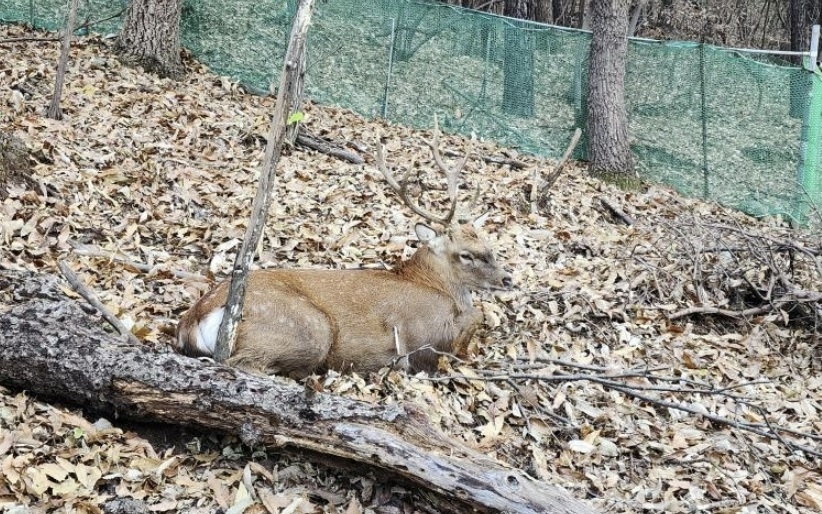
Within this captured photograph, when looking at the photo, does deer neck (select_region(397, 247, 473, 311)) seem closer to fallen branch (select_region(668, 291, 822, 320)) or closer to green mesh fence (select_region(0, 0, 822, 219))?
fallen branch (select_region(668, 291, 822, 320))

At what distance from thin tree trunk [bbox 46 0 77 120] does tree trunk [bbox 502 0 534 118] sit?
654cm

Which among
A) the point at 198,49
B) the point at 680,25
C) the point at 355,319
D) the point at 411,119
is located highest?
the point at 680,25

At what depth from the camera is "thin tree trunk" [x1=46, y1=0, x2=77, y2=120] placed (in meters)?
8.60

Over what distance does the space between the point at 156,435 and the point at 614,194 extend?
8.18 metres

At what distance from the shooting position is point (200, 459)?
434 cm

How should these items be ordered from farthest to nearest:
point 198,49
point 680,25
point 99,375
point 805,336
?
1. point 680,25
2. point 198,49
3. point 805,336
4. point 99,375

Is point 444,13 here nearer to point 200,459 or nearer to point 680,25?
point 200,459

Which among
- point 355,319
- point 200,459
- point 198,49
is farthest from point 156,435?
point 198,49

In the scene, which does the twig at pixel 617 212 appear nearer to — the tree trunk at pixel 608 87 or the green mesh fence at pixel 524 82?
the tree trunk at pixel 608 87

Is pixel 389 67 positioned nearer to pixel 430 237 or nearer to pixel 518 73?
pixel 518 73

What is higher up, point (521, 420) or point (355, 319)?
point (355, 319)

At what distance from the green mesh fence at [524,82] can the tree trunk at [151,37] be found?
87cm

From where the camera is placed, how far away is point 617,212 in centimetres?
1041

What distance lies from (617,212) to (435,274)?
14.5 ft
